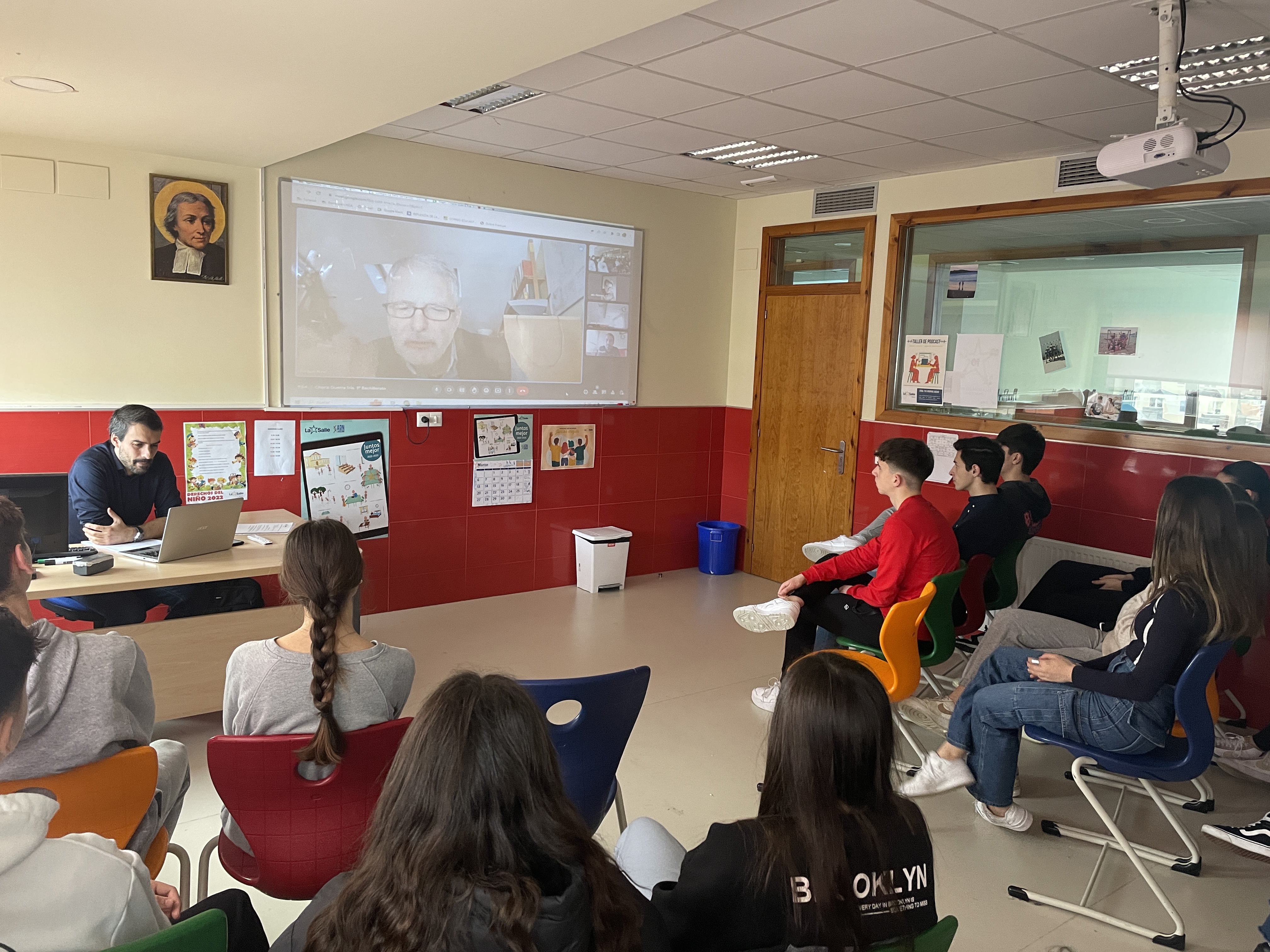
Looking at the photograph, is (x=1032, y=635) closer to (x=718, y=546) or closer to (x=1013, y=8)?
(x=1013, y=8)

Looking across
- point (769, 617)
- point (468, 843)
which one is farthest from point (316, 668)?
point (769, 617)

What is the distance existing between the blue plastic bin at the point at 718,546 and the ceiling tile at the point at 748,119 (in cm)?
299

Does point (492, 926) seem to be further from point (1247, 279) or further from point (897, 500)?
point (1247, 279)

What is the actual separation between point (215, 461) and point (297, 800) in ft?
10.8

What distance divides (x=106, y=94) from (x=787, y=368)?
4.42 metres

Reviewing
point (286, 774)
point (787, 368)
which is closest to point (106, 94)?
point (286, 774)

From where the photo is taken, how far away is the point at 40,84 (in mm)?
3127

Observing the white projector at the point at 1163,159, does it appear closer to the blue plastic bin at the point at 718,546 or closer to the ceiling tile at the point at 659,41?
the ceiling tile at the point at 659,41

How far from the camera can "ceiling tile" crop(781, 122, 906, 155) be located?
448 centimetres

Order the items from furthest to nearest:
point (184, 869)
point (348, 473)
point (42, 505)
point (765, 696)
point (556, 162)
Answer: point (556, 162), point (348, 473), point (765, 696), point (42, 505), point (184, 869)

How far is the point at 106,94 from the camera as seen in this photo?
3270mm

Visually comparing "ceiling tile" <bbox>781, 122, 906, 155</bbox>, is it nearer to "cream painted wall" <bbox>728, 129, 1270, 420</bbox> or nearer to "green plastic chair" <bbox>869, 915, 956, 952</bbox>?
"cream painted wall" <bbox>728, 129, 1270, 420</bbox>

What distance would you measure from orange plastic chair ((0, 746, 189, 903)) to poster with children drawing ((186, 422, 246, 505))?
2997 mm

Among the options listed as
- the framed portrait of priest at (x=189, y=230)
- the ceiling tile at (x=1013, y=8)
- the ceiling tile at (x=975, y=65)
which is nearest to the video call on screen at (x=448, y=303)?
the framed portrait of priest at (x=189, y=230)
